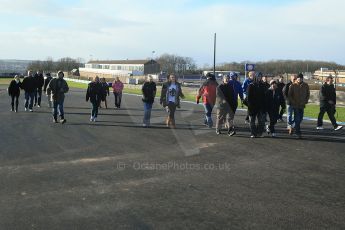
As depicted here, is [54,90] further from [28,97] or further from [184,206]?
[184,206]

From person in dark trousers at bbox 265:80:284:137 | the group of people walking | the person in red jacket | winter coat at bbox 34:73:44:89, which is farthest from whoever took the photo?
winter coat at bbox 34:73:44:89

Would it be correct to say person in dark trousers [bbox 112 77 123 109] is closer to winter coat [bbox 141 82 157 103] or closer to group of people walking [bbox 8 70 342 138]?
group of people walking [bbox 8 70 342 138]

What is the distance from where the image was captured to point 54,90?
15781 millimetres

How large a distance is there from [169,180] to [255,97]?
5623 millimetres

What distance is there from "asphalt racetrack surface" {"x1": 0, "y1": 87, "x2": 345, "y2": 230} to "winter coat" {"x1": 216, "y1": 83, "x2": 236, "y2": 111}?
91cm

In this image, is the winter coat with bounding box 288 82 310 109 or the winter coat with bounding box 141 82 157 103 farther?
the winter coat with bounding box 141 82 157 103

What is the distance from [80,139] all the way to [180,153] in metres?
3.26

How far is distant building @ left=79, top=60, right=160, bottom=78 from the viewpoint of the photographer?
114 m

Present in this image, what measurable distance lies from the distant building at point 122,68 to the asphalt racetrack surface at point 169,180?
96.4 m

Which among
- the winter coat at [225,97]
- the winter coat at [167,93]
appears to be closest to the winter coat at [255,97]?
the winter coat at [225,97]

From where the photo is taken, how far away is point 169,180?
7758mm

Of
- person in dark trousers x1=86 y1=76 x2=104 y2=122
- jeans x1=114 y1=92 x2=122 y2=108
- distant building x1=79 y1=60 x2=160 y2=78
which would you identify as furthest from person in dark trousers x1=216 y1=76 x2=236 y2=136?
distant building x1=79 y1=60 x2=160 y2=78

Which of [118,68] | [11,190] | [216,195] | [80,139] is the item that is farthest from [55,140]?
[118,68]

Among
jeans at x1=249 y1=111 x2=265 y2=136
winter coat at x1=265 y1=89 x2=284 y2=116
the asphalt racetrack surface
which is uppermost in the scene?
winter coat at x1=265 y1=89 x2=284 y2=116
